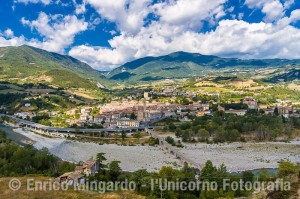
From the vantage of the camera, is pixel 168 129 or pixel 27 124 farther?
pixel 27 124

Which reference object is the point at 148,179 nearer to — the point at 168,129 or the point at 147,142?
the point at 147,142

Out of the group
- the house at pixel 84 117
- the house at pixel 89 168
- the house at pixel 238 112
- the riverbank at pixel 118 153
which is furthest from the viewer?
the house at pixel 84 117

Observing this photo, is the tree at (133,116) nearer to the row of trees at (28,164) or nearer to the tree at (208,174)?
the row of trees at (28,164)

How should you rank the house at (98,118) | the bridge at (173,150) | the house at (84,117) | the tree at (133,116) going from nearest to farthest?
the bridge at (173,150), the tree at (133,116), the house at (98,118), the house at (84,117)

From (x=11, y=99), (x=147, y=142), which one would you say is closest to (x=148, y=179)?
(x=147, y=142)

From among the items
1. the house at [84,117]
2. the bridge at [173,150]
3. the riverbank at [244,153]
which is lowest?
the riverbank at [244,153]

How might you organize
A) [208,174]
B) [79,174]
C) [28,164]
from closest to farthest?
[208,174] < [79,174] < [28,164]

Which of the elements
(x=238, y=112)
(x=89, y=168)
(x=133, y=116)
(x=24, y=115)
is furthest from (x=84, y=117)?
(x=89, y=168)

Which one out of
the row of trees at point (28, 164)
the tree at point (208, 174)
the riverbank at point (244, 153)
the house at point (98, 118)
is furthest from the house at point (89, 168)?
the house at point (98, 118)

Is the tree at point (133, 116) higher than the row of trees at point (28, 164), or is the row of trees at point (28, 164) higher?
the tree at point (133, 116)

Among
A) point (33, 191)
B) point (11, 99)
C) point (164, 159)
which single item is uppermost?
point (11, 99)

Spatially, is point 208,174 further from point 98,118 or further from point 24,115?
point 24,115
